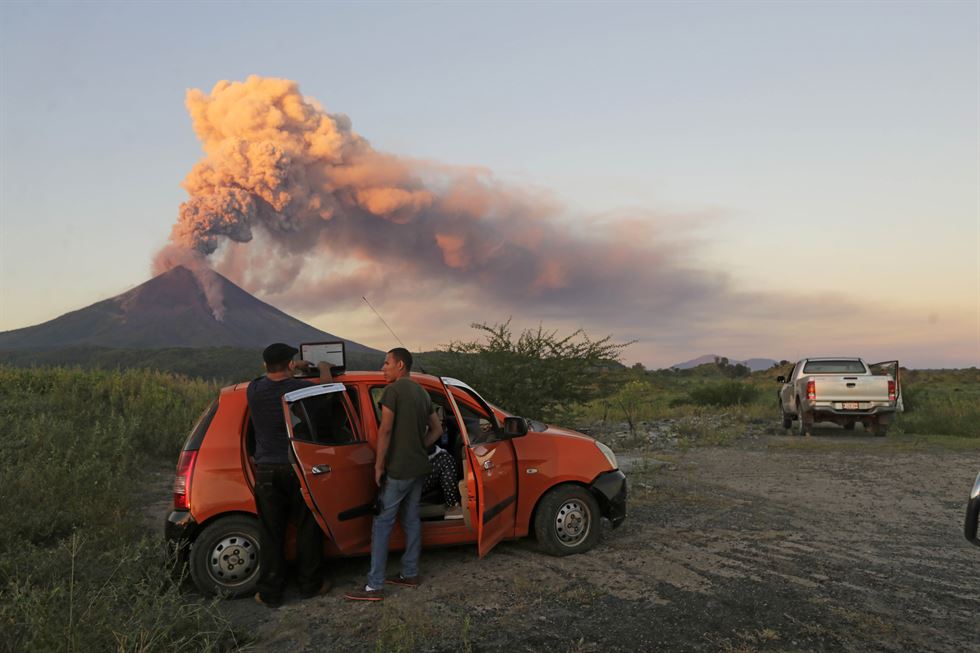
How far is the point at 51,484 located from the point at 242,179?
66.4 metres

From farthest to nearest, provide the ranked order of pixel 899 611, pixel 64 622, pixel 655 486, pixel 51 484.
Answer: pixel 655 486 < pixel 51 484 < pixel 899 611 < pixel 64 622

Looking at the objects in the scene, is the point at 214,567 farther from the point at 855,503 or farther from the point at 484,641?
the point at 855,503

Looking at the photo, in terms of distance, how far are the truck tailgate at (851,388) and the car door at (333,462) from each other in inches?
553

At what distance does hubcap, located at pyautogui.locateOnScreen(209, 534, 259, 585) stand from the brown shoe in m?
0.81

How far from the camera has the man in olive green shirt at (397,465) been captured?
551 centimetres

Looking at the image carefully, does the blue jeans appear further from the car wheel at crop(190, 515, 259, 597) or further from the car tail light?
the car tail light

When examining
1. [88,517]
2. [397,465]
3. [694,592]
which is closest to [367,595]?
[397,465]

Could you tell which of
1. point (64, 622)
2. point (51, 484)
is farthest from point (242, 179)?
point (64, 622)

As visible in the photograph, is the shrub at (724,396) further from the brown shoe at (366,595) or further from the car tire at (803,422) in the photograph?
the brown shoe at (366,595)

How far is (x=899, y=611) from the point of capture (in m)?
4.97

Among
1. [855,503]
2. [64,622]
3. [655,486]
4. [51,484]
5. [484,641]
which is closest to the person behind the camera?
[64,622]

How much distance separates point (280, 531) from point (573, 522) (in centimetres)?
253

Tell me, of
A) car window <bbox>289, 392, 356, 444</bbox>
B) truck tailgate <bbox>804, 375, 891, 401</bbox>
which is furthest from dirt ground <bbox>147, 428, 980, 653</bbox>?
truck tailgate <bbox>804, 375, 891, 401</bbox>

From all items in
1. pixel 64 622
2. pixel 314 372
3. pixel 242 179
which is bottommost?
pixel 64 622
